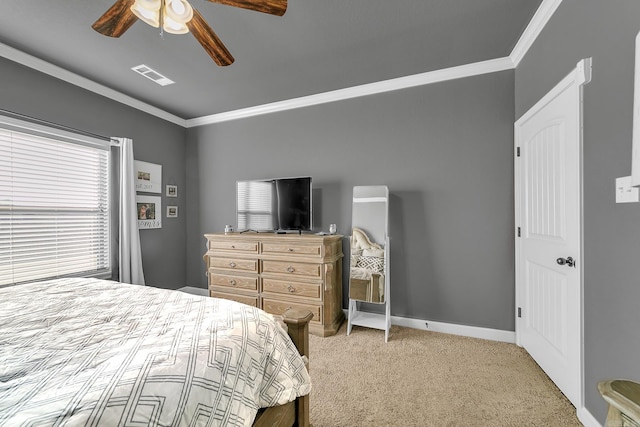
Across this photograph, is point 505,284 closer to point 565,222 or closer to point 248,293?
point 565,222

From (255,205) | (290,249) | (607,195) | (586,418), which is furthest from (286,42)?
(586,418)

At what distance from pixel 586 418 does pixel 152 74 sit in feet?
14.1

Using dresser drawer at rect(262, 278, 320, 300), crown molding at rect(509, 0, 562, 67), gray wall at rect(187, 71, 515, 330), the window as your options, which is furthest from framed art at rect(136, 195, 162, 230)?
crown molding at rect(509, 0, 562, 67)

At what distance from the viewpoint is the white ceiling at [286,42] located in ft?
6.31

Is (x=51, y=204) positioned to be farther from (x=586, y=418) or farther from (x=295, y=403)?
(x=586, y=418)

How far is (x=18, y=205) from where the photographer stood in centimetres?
245

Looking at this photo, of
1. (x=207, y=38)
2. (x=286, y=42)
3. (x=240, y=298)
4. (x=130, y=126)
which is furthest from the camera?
(x=130, y=126)

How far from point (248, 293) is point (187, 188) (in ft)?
6.66

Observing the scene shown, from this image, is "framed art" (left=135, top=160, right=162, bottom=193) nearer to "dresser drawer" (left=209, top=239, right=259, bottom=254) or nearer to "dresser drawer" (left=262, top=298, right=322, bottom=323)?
"dresser drawer" (left=209, top=239, right=259, bottom=254)

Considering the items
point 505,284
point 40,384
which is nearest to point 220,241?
point 40,384

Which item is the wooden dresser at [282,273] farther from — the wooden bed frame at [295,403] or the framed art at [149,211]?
the wooden bed frame at [295,403]

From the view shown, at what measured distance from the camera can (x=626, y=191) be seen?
1.26m

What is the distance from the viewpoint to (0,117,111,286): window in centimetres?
240

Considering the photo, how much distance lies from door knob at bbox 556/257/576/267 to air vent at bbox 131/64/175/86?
3752 millimetres
